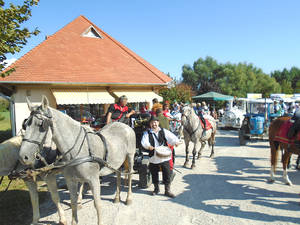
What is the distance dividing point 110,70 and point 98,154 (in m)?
10.6

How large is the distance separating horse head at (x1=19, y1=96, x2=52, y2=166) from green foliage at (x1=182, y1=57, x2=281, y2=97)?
36689mm

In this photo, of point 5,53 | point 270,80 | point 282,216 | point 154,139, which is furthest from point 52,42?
point 270,80

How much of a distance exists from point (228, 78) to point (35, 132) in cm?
4021

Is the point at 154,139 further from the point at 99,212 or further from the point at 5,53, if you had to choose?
the point at 5,53

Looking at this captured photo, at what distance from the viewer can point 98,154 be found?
315cm

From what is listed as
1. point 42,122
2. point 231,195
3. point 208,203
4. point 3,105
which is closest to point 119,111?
point 42,122

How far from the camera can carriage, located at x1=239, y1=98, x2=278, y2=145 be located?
10.0 meters

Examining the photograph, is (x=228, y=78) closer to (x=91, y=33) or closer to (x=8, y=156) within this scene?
(x=91, y=33)

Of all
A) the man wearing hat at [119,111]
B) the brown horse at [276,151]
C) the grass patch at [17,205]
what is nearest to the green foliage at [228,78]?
the brown horse at [276,151]

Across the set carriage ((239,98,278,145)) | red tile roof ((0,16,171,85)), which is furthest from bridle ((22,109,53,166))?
carriage ((239,98,278,145))

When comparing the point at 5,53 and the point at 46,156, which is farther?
the point at 5,53

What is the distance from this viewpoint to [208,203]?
4.18 meters

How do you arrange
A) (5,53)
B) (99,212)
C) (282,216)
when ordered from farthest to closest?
1. (5,53)
2. (282,216)
3. (99,212)

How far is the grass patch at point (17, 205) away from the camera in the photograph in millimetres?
3707
